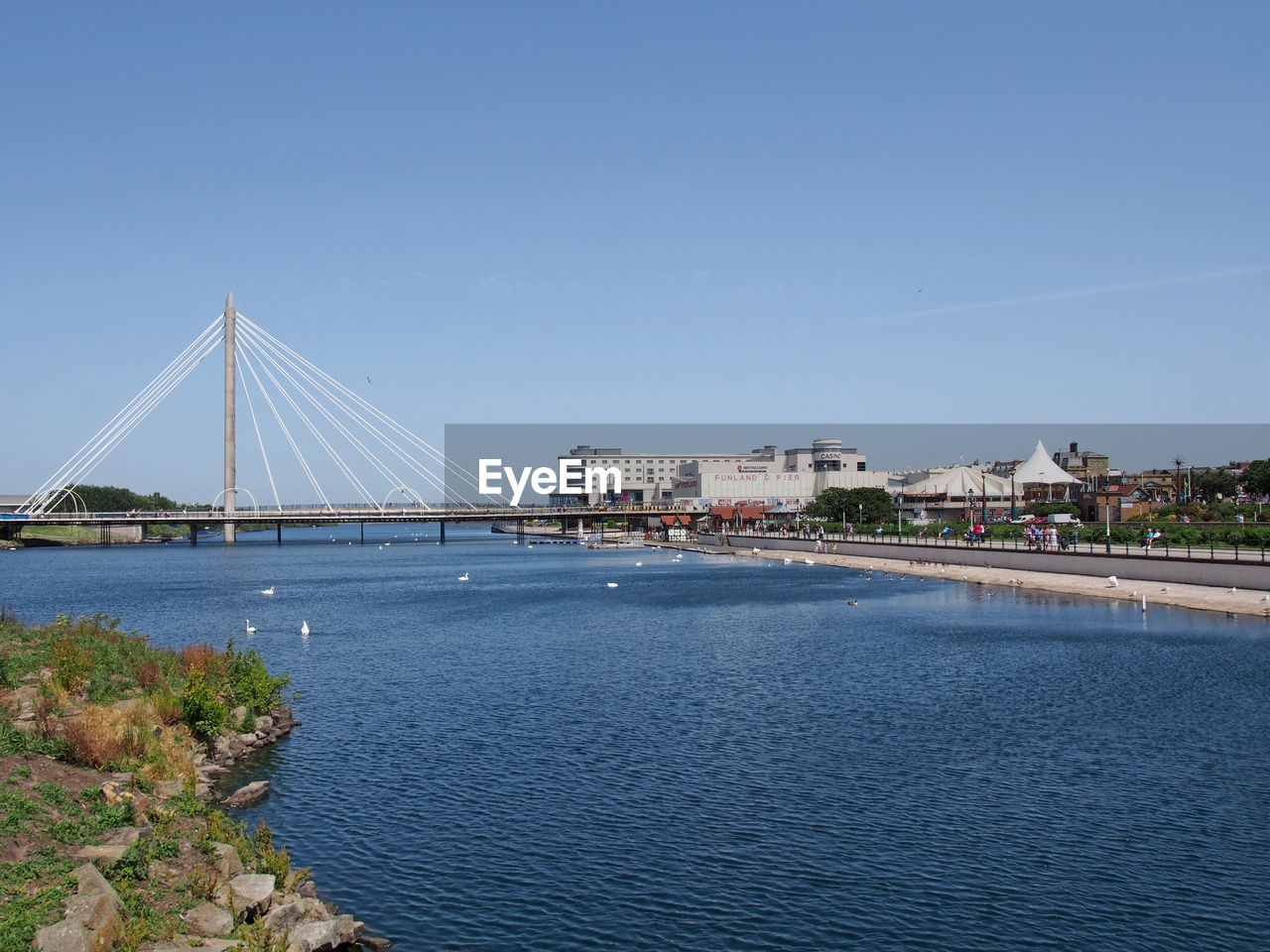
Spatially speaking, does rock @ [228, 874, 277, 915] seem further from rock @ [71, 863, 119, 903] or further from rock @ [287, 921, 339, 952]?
rock @ [71, 863, 119, 903]

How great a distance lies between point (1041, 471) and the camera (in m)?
120

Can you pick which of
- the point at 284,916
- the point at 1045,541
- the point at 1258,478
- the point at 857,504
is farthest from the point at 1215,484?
the point at 284,916

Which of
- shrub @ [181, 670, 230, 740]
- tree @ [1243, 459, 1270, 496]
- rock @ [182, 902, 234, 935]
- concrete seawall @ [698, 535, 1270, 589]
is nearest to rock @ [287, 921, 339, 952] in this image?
rock @ [182, 902, 234, 935]

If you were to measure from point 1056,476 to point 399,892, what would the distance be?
116 m

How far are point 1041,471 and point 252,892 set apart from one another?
389 ft

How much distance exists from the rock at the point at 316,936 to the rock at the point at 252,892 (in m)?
0.84

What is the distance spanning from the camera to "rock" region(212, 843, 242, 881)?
14.3 m

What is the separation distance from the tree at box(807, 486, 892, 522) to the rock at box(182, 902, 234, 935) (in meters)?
118

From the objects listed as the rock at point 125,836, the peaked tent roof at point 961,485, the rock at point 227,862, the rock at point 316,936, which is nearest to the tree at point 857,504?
the peaked tent roof at point 961,485

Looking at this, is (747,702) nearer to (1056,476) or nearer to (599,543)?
(1056,476)

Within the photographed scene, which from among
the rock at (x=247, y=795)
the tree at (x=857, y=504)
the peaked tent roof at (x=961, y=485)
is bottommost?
the rock at (x=247, y=795)

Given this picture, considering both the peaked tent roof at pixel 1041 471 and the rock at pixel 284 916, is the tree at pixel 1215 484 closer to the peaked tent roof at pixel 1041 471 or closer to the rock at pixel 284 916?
the peaked tent roof at pixel 1041 471

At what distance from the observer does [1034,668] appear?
33656 mm

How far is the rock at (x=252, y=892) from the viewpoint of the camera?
13258 mm
